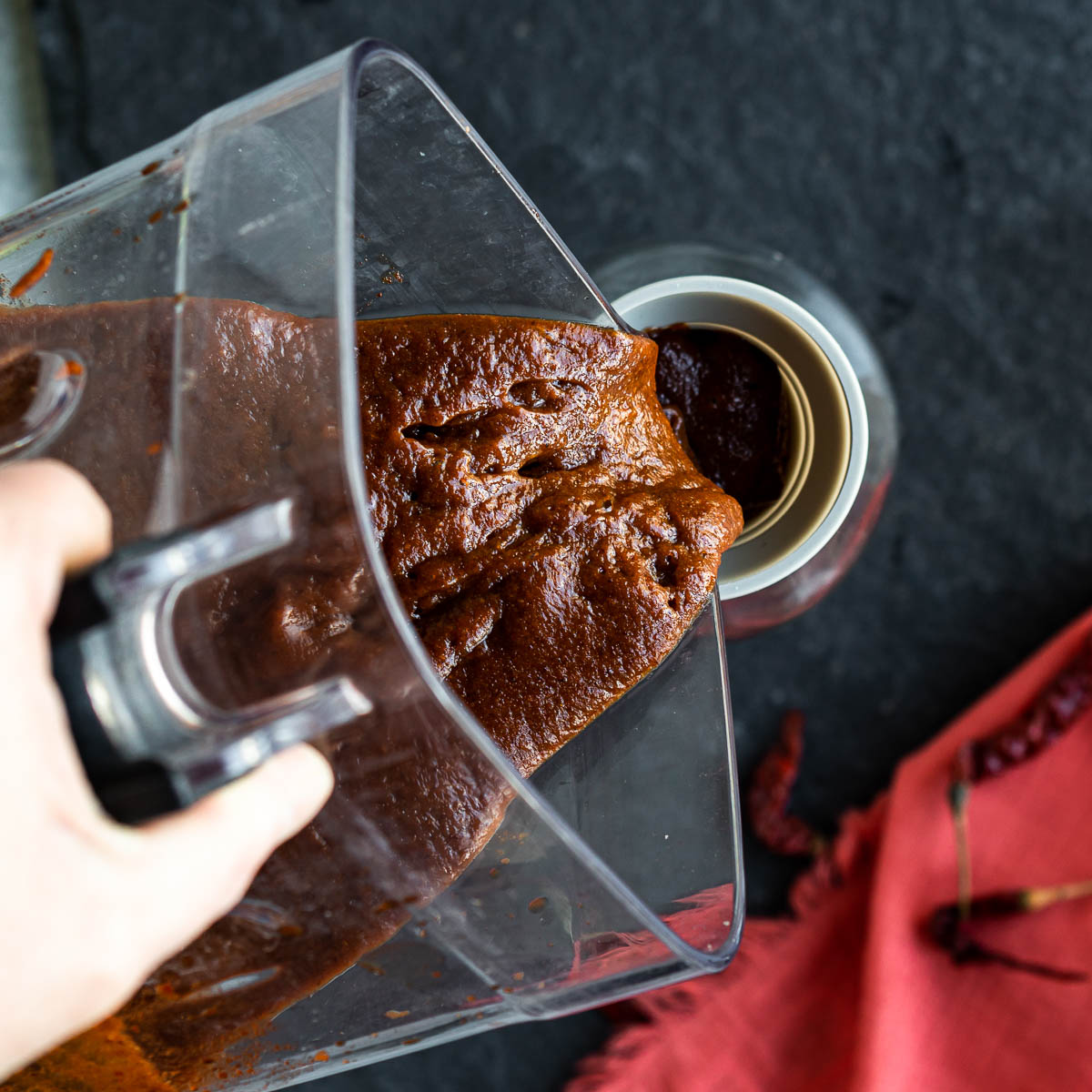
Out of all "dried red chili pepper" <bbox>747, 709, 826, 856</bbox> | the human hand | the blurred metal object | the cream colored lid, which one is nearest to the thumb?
the human hand

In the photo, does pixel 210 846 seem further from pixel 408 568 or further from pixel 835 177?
pixel 835 177

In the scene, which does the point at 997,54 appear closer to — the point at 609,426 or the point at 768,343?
the point at 768,343

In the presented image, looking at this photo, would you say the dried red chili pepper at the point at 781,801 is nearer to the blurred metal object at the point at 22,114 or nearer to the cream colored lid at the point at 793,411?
the cream colored lid at the point at 793,411

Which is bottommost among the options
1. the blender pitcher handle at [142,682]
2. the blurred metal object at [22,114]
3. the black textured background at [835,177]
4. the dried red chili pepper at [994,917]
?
the dried red chili pepper at [994,917]

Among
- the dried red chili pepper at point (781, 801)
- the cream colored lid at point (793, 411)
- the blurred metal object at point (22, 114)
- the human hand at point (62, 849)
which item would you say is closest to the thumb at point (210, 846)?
the human hand at point (62, 849)

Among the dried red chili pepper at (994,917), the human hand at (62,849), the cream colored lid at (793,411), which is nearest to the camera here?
the human hand at (62,849)

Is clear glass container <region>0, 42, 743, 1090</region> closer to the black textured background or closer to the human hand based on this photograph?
the human hand
